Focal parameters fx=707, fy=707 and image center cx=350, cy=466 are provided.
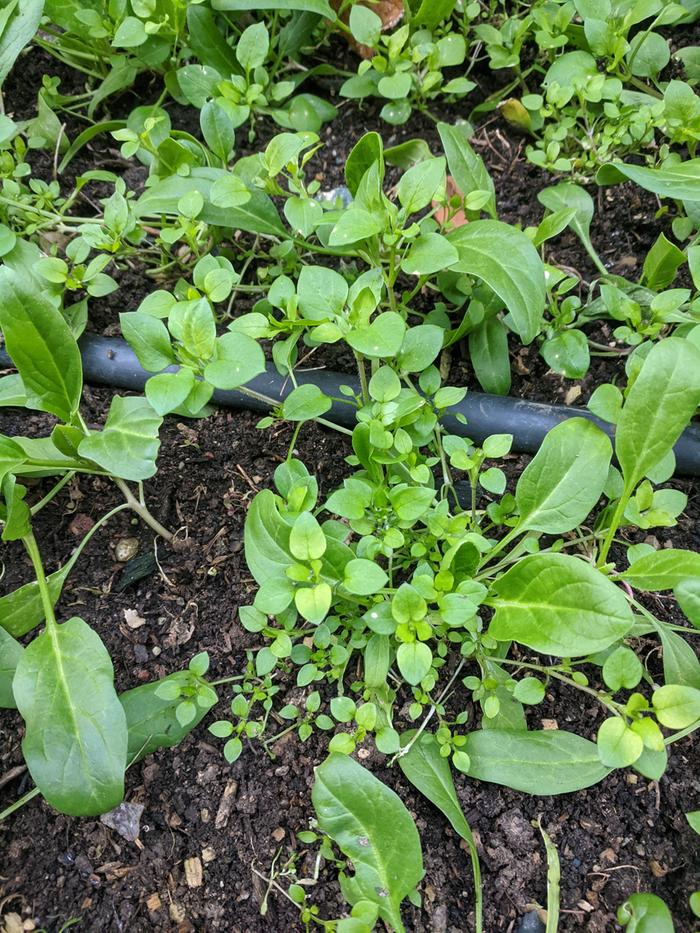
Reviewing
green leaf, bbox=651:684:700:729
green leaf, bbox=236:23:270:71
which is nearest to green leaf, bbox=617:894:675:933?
green leaf, bbox=651:684:700:729

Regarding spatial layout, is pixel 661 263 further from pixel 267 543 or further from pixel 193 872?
pixel 193 872

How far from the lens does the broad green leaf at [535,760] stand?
1036 mm

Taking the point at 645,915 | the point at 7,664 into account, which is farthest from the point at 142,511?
the point at 645,915

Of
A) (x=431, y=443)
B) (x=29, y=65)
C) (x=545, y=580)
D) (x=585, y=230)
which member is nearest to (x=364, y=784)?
(x=545, y=580)

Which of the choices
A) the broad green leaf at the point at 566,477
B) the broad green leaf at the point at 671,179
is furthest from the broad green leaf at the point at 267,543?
the broad green leaf at the point at 671,179

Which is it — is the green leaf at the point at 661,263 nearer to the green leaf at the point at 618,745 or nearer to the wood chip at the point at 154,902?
the green leaf at the point at 618,745

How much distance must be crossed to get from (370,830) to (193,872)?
0.32m

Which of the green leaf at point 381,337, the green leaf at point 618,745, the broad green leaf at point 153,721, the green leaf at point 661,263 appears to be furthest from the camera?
the green leaf at point 661,263

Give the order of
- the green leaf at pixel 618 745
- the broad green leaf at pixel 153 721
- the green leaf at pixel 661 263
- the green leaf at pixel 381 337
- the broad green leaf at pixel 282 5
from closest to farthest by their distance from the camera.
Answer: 1. the green leaf at pixel 618 745
2. the green leaf at pixel 381 337
3. the broad green leaf at pixel 153 721
4. the green leaf at pixel 661 263
5. the broad green leaf at pixel 282 5

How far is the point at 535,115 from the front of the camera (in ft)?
5.10

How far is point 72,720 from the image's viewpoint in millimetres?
1052

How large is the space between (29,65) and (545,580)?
5.76ft

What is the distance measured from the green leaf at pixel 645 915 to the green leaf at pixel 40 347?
1160 mm

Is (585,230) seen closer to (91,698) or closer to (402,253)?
(402,253)
